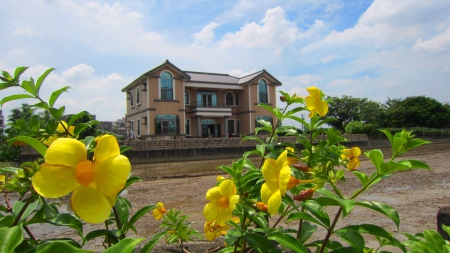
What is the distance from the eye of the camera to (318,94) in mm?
811

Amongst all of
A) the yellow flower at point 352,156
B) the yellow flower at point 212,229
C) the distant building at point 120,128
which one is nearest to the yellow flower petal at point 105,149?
the yellow flower at point 212,229

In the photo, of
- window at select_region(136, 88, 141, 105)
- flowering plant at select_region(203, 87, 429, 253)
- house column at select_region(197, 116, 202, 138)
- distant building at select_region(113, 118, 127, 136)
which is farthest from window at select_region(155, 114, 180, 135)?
flowering plant at select_region(203, 87, 429, 253)

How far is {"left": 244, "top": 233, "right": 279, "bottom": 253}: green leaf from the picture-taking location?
0.60 m

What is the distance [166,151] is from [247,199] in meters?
12.5

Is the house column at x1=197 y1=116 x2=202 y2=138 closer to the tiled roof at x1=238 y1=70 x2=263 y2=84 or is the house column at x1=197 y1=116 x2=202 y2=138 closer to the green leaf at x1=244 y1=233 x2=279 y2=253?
the tiled roof at x1=238 y1=70 x2=263 y2=84

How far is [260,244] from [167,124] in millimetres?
17448

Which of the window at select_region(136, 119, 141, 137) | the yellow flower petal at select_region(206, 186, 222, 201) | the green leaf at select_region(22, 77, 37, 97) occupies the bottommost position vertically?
the yellow flower petal at select_region(206, 186, 222, 201)

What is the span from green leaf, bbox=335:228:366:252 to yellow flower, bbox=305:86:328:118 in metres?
0.34

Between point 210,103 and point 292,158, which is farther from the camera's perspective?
point 210,103

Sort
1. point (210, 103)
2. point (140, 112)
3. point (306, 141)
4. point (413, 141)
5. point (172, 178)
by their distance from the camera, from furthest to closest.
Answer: point (210, 103), point (140, 112), point (172, 178), point (306, 141), point (413, 141)

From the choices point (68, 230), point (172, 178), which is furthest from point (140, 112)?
point (68, 230)

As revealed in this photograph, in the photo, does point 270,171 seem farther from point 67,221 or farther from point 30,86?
point 30,86

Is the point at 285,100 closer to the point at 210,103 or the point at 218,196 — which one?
the point at 218,196

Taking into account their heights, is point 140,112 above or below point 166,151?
above
